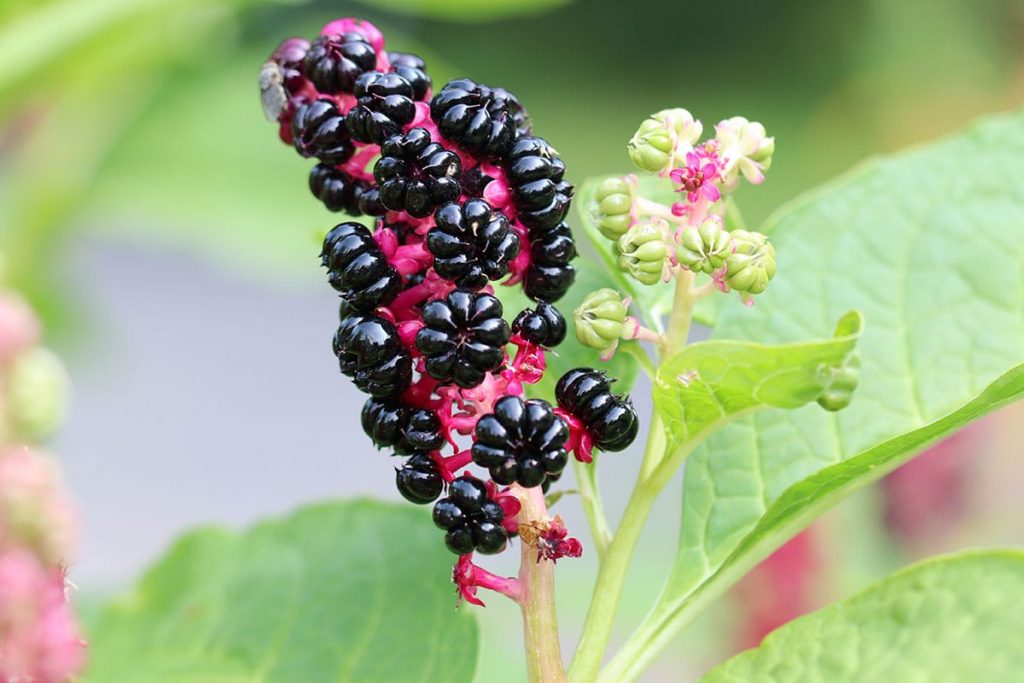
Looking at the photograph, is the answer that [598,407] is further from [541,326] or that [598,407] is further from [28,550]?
[28,550]

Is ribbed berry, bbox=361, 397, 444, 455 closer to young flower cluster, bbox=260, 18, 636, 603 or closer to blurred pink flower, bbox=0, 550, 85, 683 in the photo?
young flower cluster, bbox=260, 18, 636, 603

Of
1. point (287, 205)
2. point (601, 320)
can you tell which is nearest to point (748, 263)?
point (601, 320)

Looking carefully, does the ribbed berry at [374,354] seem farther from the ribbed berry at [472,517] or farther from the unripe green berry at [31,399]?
the unripe green berry at [31,399]

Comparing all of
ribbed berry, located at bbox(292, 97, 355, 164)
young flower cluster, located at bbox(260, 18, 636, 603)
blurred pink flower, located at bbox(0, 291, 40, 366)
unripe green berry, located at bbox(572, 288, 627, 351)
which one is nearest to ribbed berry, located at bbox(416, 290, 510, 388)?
young flower cluster, located at bbox(260, 18, 636, 603)

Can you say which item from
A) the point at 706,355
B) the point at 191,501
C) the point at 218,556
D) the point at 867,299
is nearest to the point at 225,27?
the point at 218,556

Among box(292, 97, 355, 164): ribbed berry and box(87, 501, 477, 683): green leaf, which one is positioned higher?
box(292, 97, 355, 164): ribbed berry

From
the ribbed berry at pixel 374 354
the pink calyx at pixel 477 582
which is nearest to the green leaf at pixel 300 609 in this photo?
the pink calyx at pixel 477 582
